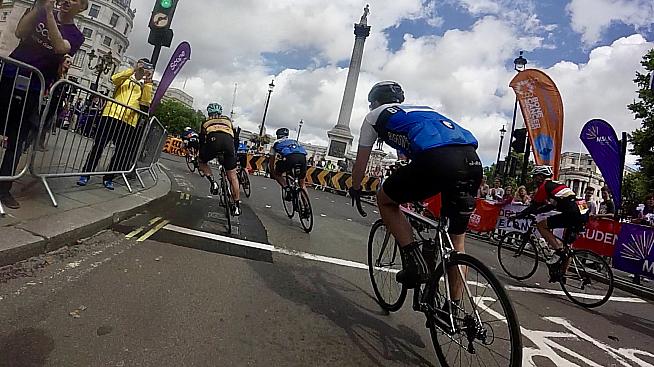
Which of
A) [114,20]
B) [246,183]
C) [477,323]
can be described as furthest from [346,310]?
[114,20]

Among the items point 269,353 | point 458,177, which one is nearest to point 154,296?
point 269,353

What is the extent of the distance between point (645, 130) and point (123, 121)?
92.2 feet

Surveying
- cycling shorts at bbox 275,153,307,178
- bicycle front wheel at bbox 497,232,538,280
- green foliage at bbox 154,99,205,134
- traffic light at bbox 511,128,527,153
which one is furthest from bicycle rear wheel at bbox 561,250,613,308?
green foliage at bbox 154,99,205,134

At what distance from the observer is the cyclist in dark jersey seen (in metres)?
6.37

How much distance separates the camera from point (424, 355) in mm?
3010

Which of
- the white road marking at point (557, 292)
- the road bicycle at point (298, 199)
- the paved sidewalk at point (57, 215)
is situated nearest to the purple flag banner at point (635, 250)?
the white road marking at point (557, 292)

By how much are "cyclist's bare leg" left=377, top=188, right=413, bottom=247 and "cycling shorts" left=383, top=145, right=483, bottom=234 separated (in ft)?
1.10

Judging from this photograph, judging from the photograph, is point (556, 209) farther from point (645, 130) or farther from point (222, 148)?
point (645, 130)

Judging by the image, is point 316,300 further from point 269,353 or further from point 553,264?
point 553,264

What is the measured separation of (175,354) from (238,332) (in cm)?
49

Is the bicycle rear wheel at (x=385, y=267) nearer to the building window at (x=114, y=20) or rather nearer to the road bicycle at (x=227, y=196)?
the road bicycle at (x=227, y=196)

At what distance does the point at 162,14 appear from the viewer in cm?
881

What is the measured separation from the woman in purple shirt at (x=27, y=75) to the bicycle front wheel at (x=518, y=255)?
6725mm

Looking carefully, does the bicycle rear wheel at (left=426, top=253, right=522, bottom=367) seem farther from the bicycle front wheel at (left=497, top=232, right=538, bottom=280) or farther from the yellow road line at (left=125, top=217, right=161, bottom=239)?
the bicycle front wheel at (left=497, top=232, right=538, bottom=280)
